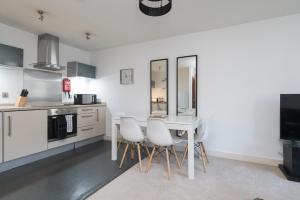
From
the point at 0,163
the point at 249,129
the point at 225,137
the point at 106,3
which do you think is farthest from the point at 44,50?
the point at 249,129

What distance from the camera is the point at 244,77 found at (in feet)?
9.95

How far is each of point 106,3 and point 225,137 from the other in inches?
120

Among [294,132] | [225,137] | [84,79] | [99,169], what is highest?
[84,79]

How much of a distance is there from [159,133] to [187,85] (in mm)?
1534

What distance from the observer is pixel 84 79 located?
470cm

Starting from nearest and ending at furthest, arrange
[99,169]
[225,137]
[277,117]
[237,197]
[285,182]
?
[237,197], [285,182], [99,169], [277,117], [225,137]

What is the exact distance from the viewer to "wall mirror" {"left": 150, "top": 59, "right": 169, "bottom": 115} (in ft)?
12.4

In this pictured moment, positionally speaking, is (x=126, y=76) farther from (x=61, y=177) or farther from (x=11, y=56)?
(x=61, y=177)

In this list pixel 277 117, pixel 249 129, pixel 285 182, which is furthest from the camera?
pixel 249 129

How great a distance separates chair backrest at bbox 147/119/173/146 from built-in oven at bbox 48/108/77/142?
1955 millimetres

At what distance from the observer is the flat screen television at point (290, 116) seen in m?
2.49

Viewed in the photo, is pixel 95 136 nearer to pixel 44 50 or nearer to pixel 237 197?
pixel 44 50

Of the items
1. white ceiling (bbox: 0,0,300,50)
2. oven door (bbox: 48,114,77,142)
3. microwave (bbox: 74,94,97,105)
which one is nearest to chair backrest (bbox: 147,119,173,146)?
white ceiling (bbox: 0,0,300,50)

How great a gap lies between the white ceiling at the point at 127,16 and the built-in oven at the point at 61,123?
1.65 metres
